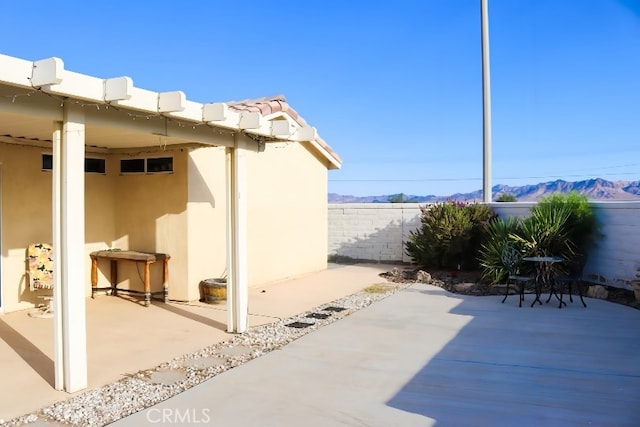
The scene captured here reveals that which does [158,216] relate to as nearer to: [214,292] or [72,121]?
[214,292]

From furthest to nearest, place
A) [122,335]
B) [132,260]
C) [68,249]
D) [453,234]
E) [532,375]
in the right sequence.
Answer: [453,234] < [132,260] < [122,335] < [532,375] < [68,249]

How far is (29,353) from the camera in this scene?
243 inches

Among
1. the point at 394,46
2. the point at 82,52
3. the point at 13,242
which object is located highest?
the point at 394,46

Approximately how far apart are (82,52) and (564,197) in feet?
41.4

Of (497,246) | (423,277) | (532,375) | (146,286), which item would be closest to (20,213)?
(146,286)

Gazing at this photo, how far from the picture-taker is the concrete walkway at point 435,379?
14.5ft

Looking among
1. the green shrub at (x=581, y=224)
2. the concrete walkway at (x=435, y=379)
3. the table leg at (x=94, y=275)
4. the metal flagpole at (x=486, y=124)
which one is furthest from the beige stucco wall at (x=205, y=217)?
the metal flagpole at (x=486, y=124)

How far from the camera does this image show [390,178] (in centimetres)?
4469

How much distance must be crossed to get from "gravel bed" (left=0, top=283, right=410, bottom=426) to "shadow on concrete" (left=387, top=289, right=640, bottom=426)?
2.03 metres

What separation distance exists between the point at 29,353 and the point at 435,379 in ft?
15.6

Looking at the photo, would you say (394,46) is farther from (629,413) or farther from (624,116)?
(629,413)

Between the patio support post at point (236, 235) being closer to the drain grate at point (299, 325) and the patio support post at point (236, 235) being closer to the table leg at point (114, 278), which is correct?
the drain grate at point (299, 325)

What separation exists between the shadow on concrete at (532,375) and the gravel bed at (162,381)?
203 cm

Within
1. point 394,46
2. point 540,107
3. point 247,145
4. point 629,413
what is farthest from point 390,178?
point 629,413
